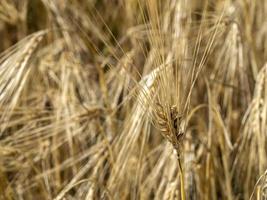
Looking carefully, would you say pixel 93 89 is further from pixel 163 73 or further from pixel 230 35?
pixel 163 73

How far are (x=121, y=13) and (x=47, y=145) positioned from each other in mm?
548

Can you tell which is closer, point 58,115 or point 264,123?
point 264,123

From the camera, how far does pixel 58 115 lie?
133 centimetres

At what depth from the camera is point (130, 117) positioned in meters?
1.16

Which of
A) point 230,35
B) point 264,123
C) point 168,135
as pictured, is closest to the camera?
point 168,135

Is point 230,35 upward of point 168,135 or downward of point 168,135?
upward

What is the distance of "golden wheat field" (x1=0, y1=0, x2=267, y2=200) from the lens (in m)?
1.12

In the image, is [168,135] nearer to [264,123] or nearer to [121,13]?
[264,123]

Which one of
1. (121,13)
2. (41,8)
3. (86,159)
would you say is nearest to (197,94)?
(86,159)

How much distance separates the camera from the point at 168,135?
782 millimetres

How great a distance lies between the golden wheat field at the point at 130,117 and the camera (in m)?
1.12

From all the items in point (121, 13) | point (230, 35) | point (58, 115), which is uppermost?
point (121, 13)

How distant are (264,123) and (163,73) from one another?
39 centimetres

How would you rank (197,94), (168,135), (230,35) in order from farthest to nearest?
(197,94)
(230,35)
(168,135)
